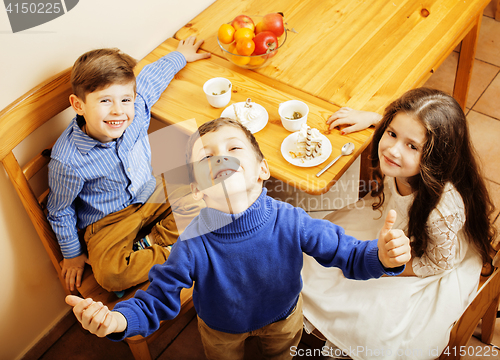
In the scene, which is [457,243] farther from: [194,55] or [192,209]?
[194,55]

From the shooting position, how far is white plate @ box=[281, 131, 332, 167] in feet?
4.26

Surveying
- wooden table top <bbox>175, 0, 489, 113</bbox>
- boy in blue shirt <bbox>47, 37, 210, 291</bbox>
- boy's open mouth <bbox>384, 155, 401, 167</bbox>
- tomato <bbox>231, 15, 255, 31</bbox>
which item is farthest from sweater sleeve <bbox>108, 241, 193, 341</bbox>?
tomato <bbox>231, 15, 255, 31</bbox>

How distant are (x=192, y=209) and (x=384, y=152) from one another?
22.7 inches

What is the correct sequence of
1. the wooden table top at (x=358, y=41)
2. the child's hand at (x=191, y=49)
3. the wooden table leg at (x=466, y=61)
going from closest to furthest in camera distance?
the wooden table top at (x=358, y=41), the child's hand at (x=191, y=49), the wooden table leg at (x=466, y=61)

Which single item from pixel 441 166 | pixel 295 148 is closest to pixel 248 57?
pixel 295 148

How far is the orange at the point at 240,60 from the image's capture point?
1538 millimetres

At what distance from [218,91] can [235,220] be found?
714 mm

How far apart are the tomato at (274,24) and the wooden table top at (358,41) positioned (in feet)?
0.31

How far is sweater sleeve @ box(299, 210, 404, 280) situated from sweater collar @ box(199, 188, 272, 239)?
10 cm

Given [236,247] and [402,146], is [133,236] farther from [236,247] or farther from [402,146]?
[402,146]

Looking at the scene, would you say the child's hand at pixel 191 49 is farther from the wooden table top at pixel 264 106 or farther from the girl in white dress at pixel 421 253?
the girl in white dress at pixel 421 253

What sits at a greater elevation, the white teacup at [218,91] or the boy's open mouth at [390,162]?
the white teacup at [218,91]

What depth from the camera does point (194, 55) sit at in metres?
1.63

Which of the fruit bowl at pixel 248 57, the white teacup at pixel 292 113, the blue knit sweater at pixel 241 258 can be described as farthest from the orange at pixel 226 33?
the blue knit sweater at pixel 241 258
